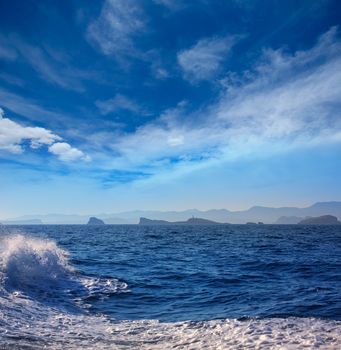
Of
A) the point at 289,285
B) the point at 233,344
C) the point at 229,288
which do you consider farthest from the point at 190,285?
the point at 233,344

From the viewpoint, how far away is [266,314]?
10984mm

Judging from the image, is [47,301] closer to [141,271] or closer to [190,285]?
[190,285]

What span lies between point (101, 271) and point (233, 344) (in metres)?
14.8

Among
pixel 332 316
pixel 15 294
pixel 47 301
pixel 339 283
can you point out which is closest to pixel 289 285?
pixel 339 283

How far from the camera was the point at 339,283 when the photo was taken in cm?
1650

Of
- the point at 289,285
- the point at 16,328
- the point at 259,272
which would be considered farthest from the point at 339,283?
the point at 16,328

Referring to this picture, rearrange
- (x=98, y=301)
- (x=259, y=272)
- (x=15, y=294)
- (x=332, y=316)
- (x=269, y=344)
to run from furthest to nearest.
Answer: (x=259, y=272) < (x=98, y=301) < (x=15, y=294) < (x=332, y=316) < (x=269, y=344)

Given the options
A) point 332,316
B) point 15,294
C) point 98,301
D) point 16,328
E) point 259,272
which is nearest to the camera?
point 16,328

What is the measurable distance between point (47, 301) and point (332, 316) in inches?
393

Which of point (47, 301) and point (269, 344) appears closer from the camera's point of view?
point (269, 344)

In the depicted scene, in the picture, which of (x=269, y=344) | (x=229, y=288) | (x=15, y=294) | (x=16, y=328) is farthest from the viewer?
(x=229, y=288)

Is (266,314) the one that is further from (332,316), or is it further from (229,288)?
(229,288)

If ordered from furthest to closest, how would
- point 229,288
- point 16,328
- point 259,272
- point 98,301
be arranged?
point 259,272
point 229,288
point 98,301
point 16,328

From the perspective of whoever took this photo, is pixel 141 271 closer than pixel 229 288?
No
